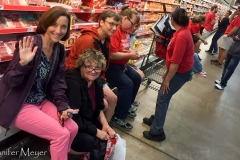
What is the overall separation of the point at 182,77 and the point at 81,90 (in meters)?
1.33

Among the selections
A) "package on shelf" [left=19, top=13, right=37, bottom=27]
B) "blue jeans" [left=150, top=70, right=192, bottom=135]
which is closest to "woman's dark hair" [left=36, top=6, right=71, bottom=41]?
"package on shelf" [left=19, top=13, right=37, bottom=27]

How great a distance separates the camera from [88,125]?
2.06m

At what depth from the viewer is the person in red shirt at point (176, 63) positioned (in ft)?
8.20

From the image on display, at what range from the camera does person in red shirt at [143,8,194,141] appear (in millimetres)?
2498

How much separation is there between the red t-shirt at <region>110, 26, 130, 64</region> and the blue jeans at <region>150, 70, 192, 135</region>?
668 millimetres

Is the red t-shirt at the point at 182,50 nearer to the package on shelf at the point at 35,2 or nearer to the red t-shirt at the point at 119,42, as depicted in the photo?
the red t-shirt at the point at 119,42

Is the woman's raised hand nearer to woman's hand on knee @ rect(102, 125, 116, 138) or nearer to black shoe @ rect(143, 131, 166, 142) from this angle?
woman's hand on knee @ rect(102, 125, 116, 138)

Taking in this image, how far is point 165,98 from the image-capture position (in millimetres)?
2838

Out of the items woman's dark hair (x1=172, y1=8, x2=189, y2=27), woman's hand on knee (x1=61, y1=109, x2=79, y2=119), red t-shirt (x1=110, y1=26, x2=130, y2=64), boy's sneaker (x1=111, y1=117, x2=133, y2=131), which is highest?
woman's dark hair (x1=172, y1=8, x2=189, y2=27)

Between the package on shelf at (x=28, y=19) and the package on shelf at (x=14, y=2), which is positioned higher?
the package on shelf at (x=14, y=2)

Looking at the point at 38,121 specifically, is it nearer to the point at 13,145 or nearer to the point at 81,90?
the point at 81,90

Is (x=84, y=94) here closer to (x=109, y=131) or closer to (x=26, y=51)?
(x=109, y=131)

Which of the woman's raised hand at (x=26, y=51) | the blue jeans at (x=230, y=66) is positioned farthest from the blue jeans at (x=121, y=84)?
the blue jeans at (x=230, y=66)

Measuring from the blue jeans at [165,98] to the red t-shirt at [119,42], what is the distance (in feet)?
2.19
